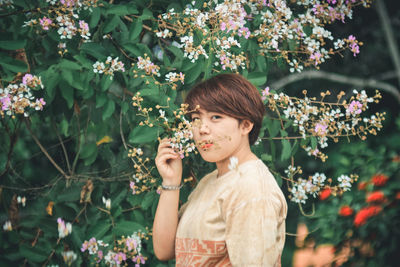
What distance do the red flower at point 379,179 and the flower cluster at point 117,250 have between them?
1178 mm

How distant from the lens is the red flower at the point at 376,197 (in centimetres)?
225

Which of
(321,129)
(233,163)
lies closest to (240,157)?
(233,163)

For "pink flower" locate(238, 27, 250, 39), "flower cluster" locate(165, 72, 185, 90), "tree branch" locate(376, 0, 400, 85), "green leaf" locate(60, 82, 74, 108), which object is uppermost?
"pink flower" locate(238, 27, 250, 39)

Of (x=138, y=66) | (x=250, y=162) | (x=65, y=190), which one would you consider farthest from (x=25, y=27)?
(x=250, y=162)

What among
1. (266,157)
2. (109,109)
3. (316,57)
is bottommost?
(266,157)

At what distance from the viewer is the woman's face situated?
1681 millimetres

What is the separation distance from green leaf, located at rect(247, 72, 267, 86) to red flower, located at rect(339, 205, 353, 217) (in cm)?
92

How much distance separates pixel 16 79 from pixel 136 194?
0.78 m

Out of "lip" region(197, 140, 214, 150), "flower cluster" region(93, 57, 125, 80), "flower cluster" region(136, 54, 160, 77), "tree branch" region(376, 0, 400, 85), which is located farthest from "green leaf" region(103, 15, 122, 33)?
"tree branch" region(376, 0, 400, 85)

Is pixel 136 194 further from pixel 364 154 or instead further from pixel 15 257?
pixel 364 154

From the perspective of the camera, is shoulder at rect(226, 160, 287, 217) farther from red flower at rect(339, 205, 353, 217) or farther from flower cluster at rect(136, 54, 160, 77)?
red flower at rect(339, 205, 353, 217)

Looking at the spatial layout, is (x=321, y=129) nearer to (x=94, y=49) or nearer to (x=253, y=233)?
(x=253, y=233)

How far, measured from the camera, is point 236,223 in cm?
151

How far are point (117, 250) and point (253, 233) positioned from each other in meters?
0.79
